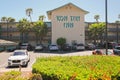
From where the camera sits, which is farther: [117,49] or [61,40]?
[61,40]

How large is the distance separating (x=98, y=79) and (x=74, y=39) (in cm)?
5106

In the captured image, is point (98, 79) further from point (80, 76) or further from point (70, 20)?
point (70, 20)

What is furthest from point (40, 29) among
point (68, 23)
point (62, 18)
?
point (68, 23)

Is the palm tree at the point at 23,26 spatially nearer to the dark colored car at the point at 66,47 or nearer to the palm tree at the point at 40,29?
the palm tree at the point at 40,29

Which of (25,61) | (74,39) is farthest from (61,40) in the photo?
(25,61)

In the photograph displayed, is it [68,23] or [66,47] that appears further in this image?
[68,23]

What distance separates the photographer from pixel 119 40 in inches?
3081

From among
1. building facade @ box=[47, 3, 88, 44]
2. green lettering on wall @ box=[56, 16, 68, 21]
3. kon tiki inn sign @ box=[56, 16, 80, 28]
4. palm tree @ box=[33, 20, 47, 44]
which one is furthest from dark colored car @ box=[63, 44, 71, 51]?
palm tree @ box=[33, 20, 47, 44]

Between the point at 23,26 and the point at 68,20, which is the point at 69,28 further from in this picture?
the point at 23,26

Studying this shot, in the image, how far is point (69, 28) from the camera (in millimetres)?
59219

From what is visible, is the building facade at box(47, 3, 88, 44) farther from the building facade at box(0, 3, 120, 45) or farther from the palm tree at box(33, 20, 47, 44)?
the palm tree at box(33, 20, 47, 44)

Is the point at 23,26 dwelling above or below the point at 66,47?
above

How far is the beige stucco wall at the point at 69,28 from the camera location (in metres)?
58.8

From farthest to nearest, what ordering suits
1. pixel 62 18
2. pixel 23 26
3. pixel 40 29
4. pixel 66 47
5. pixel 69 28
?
pixel 23 26 → pixel 40 29 → pixel 69 28 → pixel 62 18 → pixel 66 47
